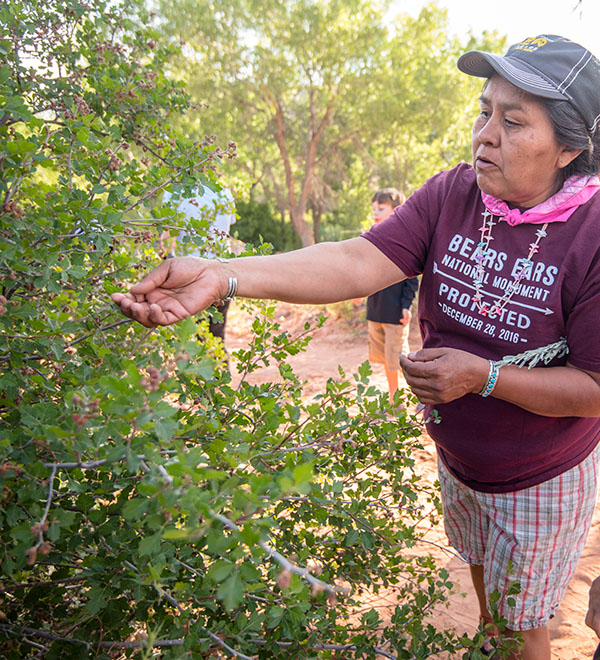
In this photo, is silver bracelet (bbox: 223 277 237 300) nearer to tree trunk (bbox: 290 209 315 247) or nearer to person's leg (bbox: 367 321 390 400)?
person's leg (bbox: 367 321 390 400)

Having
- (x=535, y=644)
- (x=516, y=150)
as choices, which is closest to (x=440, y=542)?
(x=535, y=644)

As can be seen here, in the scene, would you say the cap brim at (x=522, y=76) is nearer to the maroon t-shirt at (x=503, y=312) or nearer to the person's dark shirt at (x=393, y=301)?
the maroon t-shirt at (x=503, y=312)

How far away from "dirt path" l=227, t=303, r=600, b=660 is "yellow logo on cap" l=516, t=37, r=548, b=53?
1.31 metres

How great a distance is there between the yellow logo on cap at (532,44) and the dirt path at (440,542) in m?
1.31

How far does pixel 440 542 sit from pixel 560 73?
2929 mm

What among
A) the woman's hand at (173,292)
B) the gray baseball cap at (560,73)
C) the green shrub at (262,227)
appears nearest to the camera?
the woman's hand at (173,292)

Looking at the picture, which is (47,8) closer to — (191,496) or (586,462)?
(191,496)

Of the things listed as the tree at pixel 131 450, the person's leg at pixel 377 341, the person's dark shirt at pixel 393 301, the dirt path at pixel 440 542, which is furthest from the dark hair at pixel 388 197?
the tree at pixel 131 450

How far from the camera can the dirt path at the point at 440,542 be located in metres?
2.81

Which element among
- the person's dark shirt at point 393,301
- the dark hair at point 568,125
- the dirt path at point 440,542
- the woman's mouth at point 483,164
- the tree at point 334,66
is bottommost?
the dirt path at point 440,542

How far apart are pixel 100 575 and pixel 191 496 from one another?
24.9 inches

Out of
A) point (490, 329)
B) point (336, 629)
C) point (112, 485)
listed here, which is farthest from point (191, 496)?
point (490, 329)

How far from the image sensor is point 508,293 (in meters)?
1.77

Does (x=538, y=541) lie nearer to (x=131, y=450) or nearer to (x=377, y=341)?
(x=131, y=450)
